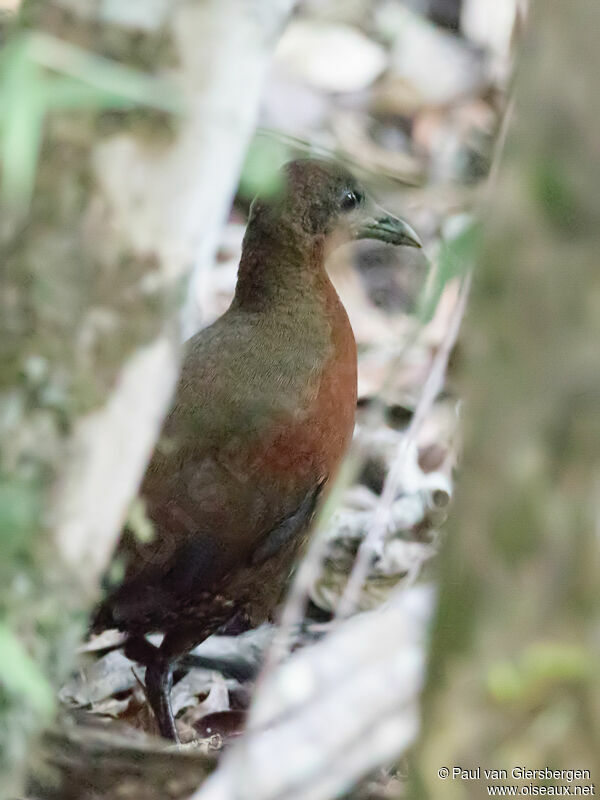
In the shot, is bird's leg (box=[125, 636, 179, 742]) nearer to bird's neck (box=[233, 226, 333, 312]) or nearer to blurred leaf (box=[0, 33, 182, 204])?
bird's neck (box=[233, 226, 333, 312])

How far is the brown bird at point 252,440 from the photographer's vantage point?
2355mm

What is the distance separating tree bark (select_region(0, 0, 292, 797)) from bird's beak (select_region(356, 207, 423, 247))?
1318mm

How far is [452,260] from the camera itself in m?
1.12

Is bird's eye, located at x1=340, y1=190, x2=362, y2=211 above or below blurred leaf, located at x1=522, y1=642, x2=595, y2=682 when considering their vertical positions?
above

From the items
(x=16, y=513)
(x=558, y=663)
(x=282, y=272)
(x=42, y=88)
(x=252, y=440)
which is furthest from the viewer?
(x=282, y=272)

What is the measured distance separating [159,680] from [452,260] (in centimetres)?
181

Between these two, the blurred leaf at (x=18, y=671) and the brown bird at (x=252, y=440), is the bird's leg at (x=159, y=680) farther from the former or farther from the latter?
the blurred leaf at (x=18, y=671)

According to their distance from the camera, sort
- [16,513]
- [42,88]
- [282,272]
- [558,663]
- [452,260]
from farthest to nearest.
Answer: [282,272]
[16,513]
[452,260]
[42,88]
[558,663]

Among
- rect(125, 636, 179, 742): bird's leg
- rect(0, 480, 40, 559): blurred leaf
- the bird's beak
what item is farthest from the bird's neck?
rect(0, 480, 40, 559): blurred leaf

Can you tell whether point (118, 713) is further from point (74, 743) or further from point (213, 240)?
point (213, 240)

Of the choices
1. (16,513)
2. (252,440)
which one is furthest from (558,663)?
(252,440)

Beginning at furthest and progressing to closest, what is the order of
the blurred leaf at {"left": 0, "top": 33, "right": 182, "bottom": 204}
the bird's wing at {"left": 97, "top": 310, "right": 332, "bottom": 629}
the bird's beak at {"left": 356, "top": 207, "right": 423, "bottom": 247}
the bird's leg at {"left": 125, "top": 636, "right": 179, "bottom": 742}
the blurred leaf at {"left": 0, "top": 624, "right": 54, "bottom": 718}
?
the bird's beak at {"left": 356, "top": 207, "right": 423, "bottom": 247}, the bird's leg at {"left": 125, "top": 636, "right": 179, "bottom": 742}, the bird's wing at {"left": 97, "top": 310, "right": 332, "bottom": 629}, the blurred leaf at {"left": 0, "top": 624, "right": 54, "bottom": 718}, the blurred leaf at {"left": 0, "top": 33, "right": 182, "bottom": 204}

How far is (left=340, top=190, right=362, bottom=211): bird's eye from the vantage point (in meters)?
2.66

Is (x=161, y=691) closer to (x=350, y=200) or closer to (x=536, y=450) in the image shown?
(x=350, y=200)
